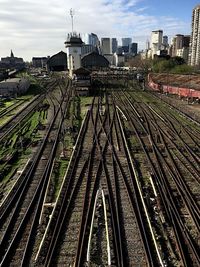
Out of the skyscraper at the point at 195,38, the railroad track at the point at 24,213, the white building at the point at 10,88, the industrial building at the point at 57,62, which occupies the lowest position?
the railroad track at the point at 24,213

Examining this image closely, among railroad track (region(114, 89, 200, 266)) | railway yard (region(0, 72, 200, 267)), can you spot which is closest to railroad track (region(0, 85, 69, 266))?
railway yard (region(0, 72, 200, 267))

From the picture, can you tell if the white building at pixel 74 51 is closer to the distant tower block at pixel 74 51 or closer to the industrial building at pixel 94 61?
the distant tower block at pixel 74 51

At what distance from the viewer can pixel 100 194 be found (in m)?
13.9

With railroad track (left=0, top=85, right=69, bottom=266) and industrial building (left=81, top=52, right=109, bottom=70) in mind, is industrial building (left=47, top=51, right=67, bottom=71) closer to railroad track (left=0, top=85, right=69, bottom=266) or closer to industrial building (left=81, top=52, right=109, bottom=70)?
industrial building (left=81, top=52, right=109, bottom=70)

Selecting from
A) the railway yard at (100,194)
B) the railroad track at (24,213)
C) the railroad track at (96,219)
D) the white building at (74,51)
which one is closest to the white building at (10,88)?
the railway yard at (100,194)

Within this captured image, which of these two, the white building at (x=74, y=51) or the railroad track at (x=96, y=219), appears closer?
→ the railroad track at (x=96, y=219)

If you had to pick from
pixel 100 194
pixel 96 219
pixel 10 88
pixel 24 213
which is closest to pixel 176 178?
pixel 100 194

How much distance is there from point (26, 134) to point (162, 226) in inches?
612

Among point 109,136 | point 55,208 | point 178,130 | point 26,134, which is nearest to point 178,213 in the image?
point 55,208

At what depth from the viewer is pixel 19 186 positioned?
14.9 meters

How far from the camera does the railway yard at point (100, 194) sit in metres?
10.1

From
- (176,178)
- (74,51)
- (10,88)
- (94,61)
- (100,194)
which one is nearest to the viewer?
(100,194)

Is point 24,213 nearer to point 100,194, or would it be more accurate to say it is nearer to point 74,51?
point 100,194

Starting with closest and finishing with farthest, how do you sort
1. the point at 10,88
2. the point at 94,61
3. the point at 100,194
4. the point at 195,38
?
the point at 100,194
the point at 10,88
the point at 195,38
the point at 94,61
